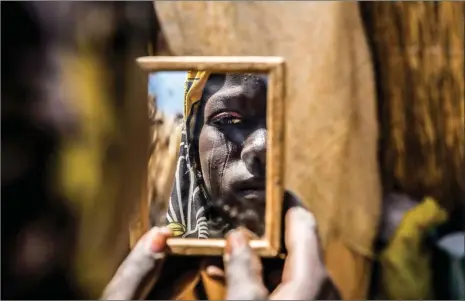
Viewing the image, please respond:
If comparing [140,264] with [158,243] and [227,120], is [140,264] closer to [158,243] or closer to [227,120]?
[158,243]

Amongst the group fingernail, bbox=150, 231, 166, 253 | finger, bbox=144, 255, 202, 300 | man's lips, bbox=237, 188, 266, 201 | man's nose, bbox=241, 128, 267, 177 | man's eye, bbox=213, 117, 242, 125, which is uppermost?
man's eye, bbox=213, 117, 242, 125

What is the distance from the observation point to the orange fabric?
2.63 ft

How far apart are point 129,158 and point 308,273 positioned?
325mm

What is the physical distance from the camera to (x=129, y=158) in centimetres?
81

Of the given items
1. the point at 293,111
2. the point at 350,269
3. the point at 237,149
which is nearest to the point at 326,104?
the point at 293,111

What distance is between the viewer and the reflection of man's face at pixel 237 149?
30.7 inches

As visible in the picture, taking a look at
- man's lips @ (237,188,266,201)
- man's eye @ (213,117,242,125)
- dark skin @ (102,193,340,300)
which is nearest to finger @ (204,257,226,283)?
dark skin @ (102,193,340,300)

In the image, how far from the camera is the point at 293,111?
0.80m

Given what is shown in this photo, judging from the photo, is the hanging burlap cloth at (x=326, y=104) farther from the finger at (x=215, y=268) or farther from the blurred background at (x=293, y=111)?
the finger at (x=215, y=268)

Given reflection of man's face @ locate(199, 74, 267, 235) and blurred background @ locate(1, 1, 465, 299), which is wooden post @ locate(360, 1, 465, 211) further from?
reflection of man's face @ locate(199, 74, 267, 235)

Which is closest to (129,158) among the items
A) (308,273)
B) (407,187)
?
(308,273)

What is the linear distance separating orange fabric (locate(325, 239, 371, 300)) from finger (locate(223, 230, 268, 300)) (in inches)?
4.9

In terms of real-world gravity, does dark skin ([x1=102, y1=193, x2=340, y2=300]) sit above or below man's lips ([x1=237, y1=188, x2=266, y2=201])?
below

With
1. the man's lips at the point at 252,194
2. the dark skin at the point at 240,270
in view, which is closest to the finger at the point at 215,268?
→ the dark skin at the point at 240,270
